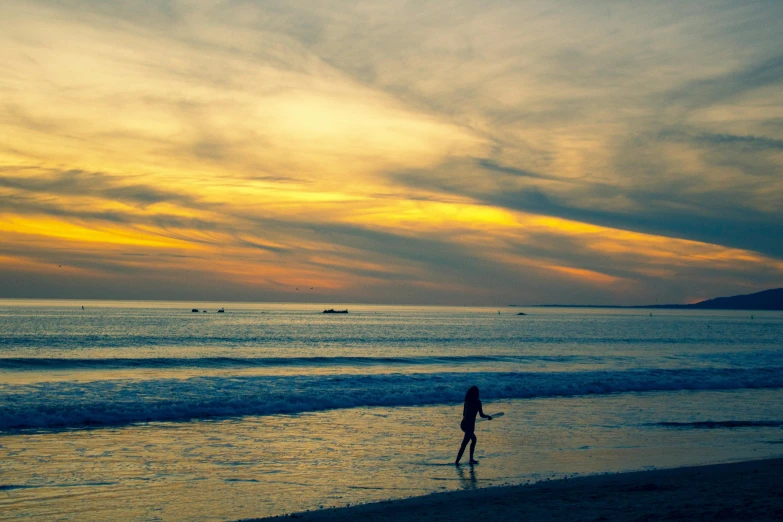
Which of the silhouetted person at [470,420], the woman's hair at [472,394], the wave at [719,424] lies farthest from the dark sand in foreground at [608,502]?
the wave at [719,424]

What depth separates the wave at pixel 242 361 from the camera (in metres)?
38.2

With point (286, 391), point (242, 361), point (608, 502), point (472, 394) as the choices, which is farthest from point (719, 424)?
point (242, 361)

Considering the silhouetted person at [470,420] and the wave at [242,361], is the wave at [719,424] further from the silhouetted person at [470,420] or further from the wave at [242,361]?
the wave at [242,361]

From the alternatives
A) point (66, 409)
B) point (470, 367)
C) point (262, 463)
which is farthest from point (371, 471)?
point (470, 367)

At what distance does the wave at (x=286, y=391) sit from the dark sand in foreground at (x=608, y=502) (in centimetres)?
1279

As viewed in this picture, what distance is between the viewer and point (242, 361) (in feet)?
144

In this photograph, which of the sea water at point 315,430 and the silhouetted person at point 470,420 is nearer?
the sea water at point 315,430

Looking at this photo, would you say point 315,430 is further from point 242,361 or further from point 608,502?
point 242,361

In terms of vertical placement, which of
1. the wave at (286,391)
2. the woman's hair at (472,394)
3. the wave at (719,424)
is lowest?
the wave at (286,391)

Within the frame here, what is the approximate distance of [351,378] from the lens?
3278cm

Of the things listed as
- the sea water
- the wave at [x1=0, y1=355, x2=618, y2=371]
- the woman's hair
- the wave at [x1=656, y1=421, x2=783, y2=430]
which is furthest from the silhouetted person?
the wave at [x1=0, y1=355, x2=618, y2=371]

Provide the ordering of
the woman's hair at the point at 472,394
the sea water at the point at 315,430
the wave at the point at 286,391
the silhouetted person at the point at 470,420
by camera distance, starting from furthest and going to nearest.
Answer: the wave at the point at 286,391 < the woman's hair at the point at 472,394 < the silhouetted person at the point at 470,420 < the sea water at the point at 315,430

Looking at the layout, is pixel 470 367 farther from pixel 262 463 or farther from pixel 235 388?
pixel 262 463

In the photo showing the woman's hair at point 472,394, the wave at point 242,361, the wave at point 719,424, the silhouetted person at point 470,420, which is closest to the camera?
the silhouetted person at point 470,420
